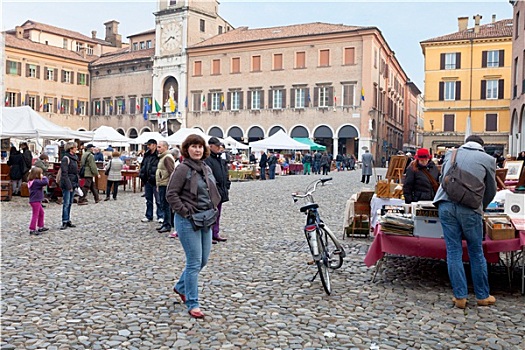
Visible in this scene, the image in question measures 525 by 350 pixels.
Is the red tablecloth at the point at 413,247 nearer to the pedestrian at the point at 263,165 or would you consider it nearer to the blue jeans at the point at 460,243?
the blue jeans at the point at 460,243

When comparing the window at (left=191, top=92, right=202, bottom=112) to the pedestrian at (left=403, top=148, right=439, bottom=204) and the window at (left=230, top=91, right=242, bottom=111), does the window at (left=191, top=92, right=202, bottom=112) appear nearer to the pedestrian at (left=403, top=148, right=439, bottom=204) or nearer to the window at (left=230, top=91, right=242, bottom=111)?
the window at (left=230, top=91, right=242, bottom=111)

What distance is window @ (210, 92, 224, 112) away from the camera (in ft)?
165

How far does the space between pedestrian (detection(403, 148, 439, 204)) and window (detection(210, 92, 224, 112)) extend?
43.1m

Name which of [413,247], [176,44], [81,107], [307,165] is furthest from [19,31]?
[413,247]

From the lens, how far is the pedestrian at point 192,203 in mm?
4906

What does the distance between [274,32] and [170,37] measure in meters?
10.4

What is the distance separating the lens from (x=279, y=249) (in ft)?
27.4

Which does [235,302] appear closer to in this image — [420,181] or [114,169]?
[420,181]

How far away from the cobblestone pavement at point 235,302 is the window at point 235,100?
40.9 meters

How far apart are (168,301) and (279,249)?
309cm

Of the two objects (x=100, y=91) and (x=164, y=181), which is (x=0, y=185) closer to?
(x=164, y=181)

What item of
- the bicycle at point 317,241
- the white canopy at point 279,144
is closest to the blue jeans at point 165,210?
the bicycle at point 317,241

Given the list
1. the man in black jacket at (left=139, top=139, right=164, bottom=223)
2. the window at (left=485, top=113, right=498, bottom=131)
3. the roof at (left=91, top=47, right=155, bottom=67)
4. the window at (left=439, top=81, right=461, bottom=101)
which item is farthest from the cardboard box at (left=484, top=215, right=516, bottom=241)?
the roof at (left=91, top=47, right=155, bottom=67)

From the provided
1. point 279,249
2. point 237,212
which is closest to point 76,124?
point 237,212
